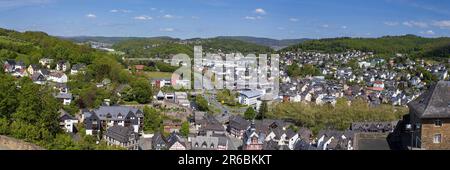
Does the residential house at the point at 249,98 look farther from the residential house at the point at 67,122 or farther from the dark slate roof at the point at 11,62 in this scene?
the dark slate roof at the point at 11,62

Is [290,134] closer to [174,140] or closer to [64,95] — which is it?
[174,140]

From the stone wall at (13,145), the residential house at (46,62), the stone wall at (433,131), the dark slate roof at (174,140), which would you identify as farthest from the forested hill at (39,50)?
the stone wall at (433,131)

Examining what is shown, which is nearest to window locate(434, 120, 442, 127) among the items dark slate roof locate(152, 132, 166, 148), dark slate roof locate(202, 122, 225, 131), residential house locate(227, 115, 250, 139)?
dark slate roof locate(152, 132, 166, 148)

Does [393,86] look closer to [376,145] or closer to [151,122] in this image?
[151,122]

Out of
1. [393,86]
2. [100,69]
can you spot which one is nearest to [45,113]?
[100,69]

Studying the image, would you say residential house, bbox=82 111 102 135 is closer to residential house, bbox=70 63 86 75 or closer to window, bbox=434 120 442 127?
residential house, bbox=70 63 86 75
